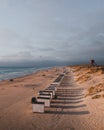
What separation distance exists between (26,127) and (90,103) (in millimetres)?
4754

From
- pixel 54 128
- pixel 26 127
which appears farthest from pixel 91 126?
pixel 26 127

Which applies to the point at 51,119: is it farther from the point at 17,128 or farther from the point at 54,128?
the point at 17,128

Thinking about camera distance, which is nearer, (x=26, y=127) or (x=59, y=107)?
(x=26, y=127)

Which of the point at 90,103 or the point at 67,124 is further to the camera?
the point at 90,103

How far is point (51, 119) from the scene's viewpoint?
8.62 metres

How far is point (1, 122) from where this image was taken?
8273 mm

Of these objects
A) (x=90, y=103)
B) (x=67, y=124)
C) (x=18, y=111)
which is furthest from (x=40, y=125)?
(x=90, y=103)

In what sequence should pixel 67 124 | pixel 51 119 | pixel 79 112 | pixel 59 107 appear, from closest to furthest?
pixel 67 124, pixel 51 119, pixel 79 112, pixel 59 107

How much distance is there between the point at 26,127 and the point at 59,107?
3357mm

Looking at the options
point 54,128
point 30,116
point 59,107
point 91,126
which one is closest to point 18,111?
point 30,116

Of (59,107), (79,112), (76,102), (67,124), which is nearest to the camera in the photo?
(67,124)

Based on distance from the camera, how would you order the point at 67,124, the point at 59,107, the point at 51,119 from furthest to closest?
the point at 59,107, the point at 51,119, the point at 67,124

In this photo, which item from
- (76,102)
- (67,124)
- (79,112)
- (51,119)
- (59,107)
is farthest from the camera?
(76,102)

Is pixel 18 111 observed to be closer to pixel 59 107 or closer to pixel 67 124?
pixel 59 107
